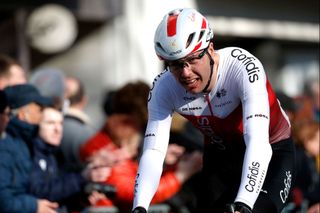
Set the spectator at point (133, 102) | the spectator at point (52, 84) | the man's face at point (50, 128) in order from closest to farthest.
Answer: the man's face at point (50, 128), the spectator at point (133, 102), the spectator at point (52, 84)

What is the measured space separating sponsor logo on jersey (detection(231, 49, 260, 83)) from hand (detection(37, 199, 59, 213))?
173 cm

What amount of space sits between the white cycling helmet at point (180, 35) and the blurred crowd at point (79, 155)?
60.0 inches

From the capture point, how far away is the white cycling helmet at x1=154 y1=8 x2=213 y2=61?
545 centimetres

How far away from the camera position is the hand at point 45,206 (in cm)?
650

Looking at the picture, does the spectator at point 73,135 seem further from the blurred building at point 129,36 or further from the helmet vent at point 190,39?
the blurred building at point 129,36

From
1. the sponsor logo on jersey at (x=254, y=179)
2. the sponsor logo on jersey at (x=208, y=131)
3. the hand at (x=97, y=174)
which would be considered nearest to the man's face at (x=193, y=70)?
the sponsor logo on jersey at (x=208, y=131)

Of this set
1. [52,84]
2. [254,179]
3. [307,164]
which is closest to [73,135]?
[52,84]

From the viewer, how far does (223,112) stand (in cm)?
605

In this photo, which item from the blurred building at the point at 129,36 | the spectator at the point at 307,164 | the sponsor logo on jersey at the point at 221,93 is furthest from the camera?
the blurred building at the point at 129,36

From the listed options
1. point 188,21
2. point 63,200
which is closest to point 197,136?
point 63,200

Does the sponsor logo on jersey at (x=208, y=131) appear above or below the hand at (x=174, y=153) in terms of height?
above

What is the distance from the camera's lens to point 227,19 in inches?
678

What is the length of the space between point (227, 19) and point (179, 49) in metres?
11.9

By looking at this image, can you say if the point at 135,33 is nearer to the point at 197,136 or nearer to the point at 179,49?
the point at 197,136
